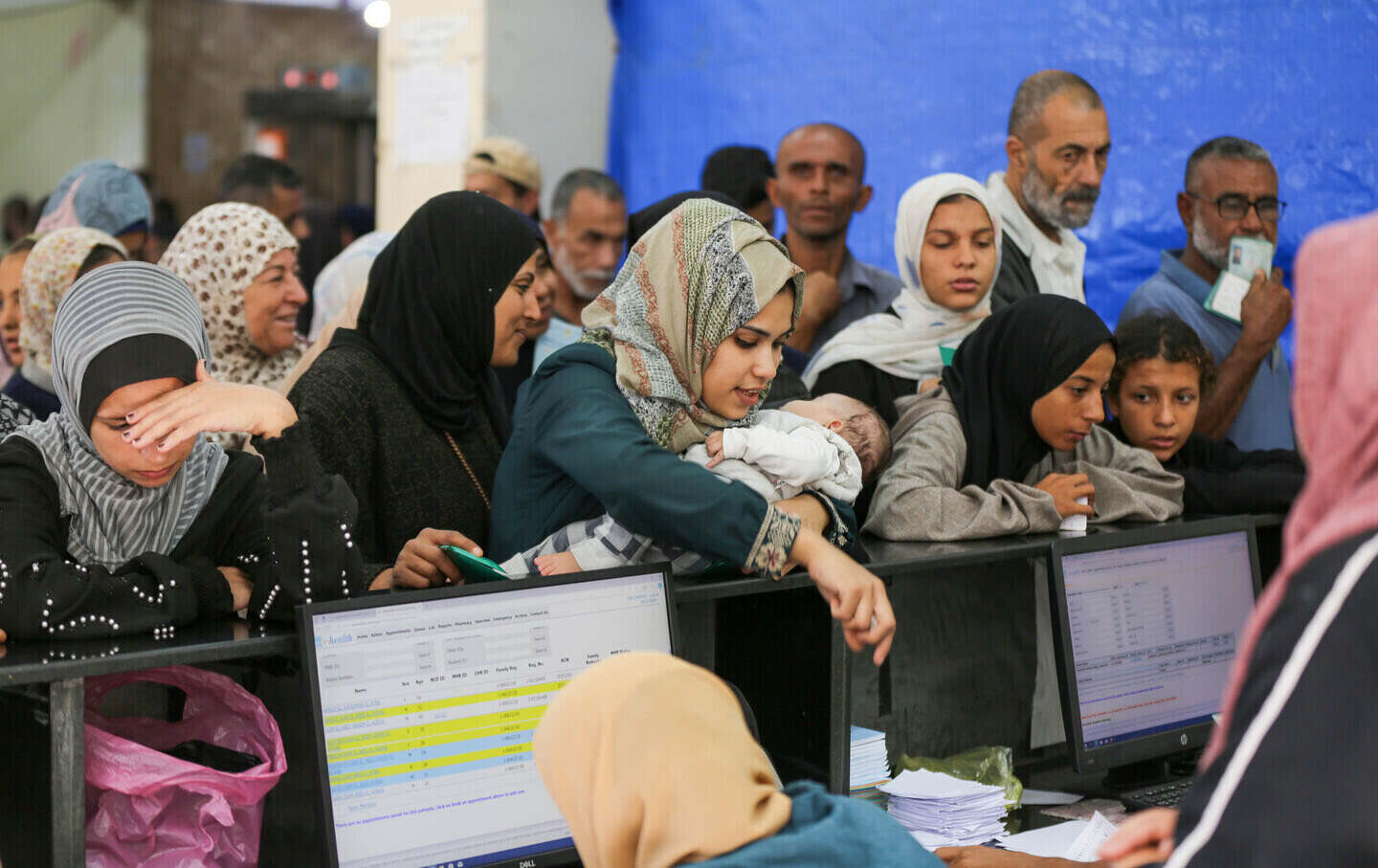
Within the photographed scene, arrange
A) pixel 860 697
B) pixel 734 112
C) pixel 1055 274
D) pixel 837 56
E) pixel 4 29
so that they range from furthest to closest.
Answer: pixel 4 29, pixel 734 112, pixel 837 56, pixel 1055 274, pixel 860 697

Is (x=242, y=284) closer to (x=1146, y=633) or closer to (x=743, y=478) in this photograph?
(x=743, y=478)

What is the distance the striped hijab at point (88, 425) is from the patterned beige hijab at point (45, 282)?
145cm

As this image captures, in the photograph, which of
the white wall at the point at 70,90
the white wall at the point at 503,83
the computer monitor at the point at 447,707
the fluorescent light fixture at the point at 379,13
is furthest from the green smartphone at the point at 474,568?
the white wall at the point at 70,90

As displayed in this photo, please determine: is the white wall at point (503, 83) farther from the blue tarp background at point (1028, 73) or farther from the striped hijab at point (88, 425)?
the striped hijab at point (88, 425)

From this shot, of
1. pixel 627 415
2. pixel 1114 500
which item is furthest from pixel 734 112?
pixel 627 415

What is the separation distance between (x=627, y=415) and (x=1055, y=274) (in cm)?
180

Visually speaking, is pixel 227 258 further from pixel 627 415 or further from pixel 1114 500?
pixel 1114 500

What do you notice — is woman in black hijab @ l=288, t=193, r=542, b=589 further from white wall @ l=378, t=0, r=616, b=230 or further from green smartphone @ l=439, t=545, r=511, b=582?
white wall @ l=378, t=0, r=616, b=230

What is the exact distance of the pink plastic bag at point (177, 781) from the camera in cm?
153

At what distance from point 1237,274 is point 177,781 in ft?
8.77

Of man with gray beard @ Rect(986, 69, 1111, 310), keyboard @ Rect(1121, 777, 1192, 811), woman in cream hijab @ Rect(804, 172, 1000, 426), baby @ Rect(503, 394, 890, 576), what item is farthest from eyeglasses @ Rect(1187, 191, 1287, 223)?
baby @ Rect(503, 394, 890, 576)

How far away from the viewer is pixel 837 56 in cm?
427

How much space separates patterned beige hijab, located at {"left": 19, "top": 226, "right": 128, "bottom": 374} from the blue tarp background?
2178 millimetres

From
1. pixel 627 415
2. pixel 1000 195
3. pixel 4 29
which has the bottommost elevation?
pixel 627 415
